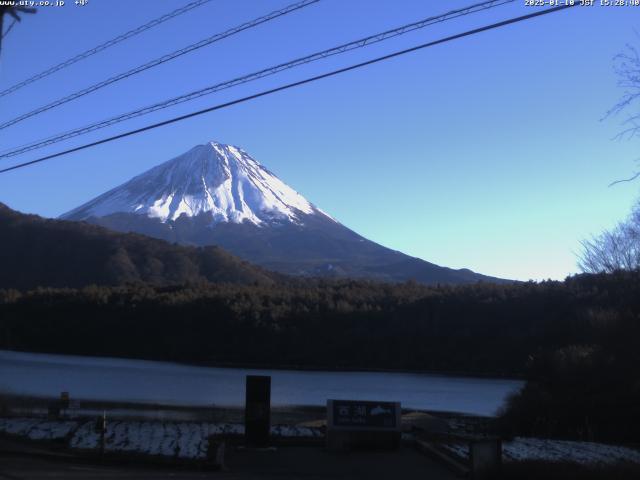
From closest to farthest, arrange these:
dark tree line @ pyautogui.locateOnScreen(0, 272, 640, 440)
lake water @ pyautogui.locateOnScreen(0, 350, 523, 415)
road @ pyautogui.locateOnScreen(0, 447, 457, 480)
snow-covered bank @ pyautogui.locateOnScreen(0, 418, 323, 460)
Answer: road @ pyautogui.locateOnScreen(0, 447, 457, 480) < snow-covered bank @ pyautogui.locateOnScreen(0, 418, 323, 460) < lake water @ pyautogui.locateOnScreen(0, 350, 523, 415) < dark tree line @ pyautogui.locateOnScreen(0, 272, 640, 440)

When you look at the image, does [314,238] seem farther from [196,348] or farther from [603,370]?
[603,370]

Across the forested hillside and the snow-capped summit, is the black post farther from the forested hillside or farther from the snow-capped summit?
the snow-capped summit

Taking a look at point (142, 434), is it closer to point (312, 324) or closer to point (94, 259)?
point (312, 324)

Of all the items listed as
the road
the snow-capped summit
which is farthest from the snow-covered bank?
the snow-capped summit

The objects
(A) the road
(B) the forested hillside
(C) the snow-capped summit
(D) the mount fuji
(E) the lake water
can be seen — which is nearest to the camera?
(A) the road

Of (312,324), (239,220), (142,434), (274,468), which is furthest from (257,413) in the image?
(239,220)

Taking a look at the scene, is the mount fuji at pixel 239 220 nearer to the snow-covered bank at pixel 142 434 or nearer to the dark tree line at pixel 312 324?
the dark tree line at pixel 312 324
